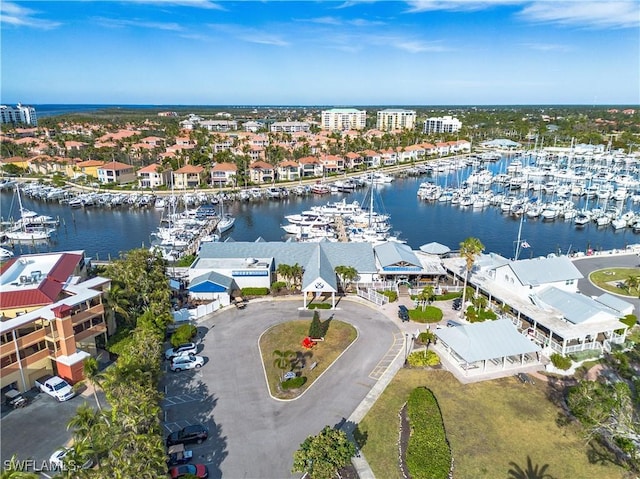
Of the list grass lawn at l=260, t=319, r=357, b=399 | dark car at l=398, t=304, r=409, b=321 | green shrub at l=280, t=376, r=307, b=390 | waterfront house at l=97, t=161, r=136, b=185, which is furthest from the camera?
waterfront house at l=97, t=161, r=136, b=185

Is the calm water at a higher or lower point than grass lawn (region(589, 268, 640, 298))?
lower

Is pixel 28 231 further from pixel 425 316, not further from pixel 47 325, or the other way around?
pixel 425 316

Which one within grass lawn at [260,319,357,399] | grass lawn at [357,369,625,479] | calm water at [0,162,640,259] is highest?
grass lawn at [260,319,357,399]

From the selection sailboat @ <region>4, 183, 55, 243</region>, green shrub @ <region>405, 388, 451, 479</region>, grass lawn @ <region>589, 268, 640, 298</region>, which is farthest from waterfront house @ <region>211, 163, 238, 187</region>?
green shrub @ <region>405, 388, 451, 479</region>

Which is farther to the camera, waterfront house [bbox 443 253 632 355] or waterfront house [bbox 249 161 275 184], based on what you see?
waterfront house [bbox 249 161 275 184]

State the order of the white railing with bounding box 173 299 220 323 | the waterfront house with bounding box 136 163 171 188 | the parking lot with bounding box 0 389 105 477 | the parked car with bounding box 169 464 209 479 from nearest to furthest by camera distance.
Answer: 1. the parked car with bounding box 169 464 209 479
2. the parking lot with bounding box 0 389 105 477
3. the white railing with bounding box 173 299 220 323
4. the waterfront house with bounding box 136 163 171 188

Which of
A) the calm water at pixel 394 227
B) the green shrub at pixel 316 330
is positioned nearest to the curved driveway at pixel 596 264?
the calm water at pixel 394 227

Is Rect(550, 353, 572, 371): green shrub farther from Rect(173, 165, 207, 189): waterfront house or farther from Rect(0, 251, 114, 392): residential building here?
Rect(173, 165, 207, 189): waterfront house
